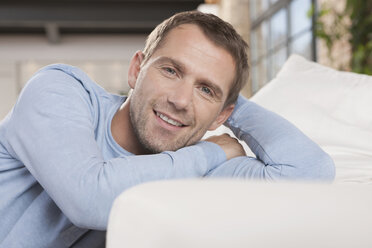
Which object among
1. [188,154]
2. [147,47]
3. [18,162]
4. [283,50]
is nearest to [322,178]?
[188,154]

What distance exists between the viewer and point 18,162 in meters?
0.93

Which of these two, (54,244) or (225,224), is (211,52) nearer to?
(54,244)

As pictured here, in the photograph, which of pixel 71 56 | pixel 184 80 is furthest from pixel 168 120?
pixel 71 56

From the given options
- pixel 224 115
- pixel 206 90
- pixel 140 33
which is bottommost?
pixel 140 33

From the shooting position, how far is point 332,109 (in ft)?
4.93

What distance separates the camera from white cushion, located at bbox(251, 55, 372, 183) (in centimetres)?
131

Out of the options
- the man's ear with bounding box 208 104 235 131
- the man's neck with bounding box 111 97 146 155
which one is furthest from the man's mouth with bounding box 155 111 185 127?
the man's ear with bounding box 208 104 235 131

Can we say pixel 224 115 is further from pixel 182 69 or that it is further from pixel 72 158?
pixel 72 158

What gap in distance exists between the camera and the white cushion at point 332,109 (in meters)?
1.31

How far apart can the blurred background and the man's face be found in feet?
8.26

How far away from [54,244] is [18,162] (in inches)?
7.6

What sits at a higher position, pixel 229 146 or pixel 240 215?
pixel 240 215

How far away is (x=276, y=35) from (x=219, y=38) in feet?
17.1

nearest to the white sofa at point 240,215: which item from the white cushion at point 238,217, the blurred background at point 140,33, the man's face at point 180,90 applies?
the white cushion at point 238,217
